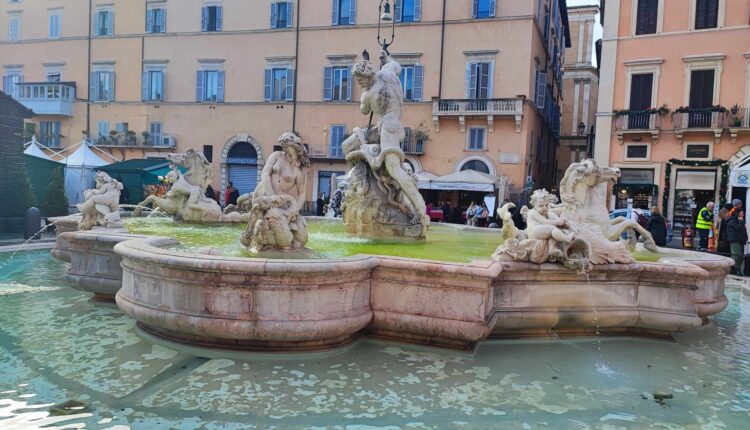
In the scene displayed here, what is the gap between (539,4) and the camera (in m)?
27.0

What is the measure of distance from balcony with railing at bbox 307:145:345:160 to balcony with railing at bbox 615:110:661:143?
500 inches

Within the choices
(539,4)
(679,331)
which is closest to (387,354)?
(679,331)

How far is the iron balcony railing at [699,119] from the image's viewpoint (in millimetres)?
21078

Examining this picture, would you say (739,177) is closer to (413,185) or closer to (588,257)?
(413,185)

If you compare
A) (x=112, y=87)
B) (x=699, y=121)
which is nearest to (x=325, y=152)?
(x=112, y=87)

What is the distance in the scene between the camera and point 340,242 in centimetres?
685

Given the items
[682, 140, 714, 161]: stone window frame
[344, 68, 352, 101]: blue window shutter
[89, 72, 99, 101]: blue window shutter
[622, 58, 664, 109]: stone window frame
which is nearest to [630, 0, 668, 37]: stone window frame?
[622, 58, 664, 109]: stone window frame

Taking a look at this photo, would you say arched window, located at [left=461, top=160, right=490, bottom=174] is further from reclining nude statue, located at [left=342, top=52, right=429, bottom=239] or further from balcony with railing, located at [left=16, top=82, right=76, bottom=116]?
balcony with railing, located at [left=16, top=82, right=76, bottom=116]

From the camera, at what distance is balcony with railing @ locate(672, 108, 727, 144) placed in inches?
830

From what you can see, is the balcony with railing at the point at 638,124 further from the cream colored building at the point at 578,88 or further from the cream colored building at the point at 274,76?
the cream colored building at the point at 578,88

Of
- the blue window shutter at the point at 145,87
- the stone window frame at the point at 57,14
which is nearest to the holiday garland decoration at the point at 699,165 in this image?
the blue window shutter at the point at 145,87

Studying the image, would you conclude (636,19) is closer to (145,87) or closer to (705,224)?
Answer: (705,224)

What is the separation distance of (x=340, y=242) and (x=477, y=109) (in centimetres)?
2020

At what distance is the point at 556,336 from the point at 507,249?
0.96 meters
